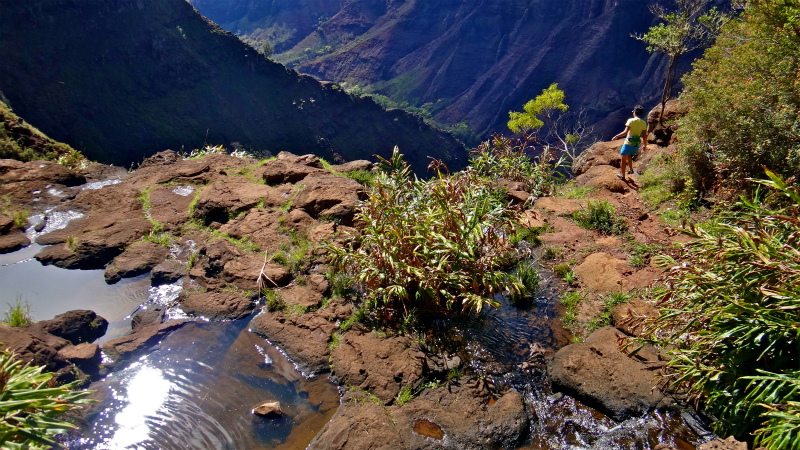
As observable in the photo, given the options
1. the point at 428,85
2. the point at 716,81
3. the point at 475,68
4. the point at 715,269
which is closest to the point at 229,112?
the point at 716,81

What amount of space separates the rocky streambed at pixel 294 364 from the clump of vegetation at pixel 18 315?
277 mm

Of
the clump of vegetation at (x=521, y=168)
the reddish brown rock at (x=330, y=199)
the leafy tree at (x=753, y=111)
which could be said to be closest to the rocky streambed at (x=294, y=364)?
the reddish brown rock at (x=330, y=199)

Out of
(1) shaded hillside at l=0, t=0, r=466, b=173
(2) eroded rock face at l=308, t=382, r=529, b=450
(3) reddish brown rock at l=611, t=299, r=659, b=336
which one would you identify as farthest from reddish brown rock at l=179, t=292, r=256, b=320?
(1) shaded hillside at l=0, t=0, r=466, b=173

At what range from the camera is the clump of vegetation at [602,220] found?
603 centimetres

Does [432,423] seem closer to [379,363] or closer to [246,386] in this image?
[379,363]

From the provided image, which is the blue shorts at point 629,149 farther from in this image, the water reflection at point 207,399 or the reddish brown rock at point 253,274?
the water reflection at point 207,399

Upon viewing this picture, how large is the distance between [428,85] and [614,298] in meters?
76.1

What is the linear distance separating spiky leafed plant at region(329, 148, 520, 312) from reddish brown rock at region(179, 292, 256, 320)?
1041 millimetres

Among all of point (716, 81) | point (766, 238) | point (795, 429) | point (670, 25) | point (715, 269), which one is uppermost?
point (670, 25)

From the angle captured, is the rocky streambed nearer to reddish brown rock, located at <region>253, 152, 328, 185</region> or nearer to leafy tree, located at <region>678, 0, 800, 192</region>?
reddish brown rock, located at <region>253, 152, 328, 185</region>

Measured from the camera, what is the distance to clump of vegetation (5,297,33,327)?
4.13 meters

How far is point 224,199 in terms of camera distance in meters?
6.57

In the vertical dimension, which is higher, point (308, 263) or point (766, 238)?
point (766, 238)

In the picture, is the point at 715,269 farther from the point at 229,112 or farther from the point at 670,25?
the point at 229,112
